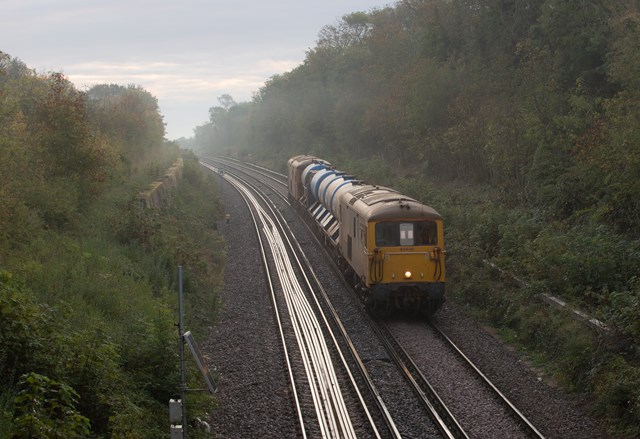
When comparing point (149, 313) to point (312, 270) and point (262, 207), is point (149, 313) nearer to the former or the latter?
point (312, 270)

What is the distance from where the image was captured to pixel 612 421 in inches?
464

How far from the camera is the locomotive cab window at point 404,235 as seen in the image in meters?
18.5

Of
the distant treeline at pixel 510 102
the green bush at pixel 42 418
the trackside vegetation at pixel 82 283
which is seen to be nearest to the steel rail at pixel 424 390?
the trackside vegetation at pixel 82 283

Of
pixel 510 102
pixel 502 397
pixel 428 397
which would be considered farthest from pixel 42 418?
pixel 510 102

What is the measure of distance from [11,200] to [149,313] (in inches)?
159

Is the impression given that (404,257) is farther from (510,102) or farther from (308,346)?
(510,102)

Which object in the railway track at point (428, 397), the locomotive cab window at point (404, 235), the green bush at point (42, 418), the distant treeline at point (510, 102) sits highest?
the distant treeline at point (510, 102)

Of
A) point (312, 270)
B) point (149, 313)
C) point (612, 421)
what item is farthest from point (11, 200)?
point (612, 421)

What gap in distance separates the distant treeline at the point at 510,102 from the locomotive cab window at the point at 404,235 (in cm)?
560

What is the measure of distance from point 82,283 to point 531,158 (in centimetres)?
1872

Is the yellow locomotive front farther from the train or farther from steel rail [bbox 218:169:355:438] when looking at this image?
steel rail [bbox 218:169:355:438]

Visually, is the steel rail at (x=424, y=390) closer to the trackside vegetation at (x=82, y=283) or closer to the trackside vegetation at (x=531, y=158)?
the trackside vegetation at (x=531, y=158)

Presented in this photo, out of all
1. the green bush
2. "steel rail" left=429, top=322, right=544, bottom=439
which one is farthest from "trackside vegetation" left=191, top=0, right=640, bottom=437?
the green bush

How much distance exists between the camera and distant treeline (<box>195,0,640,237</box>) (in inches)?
866
